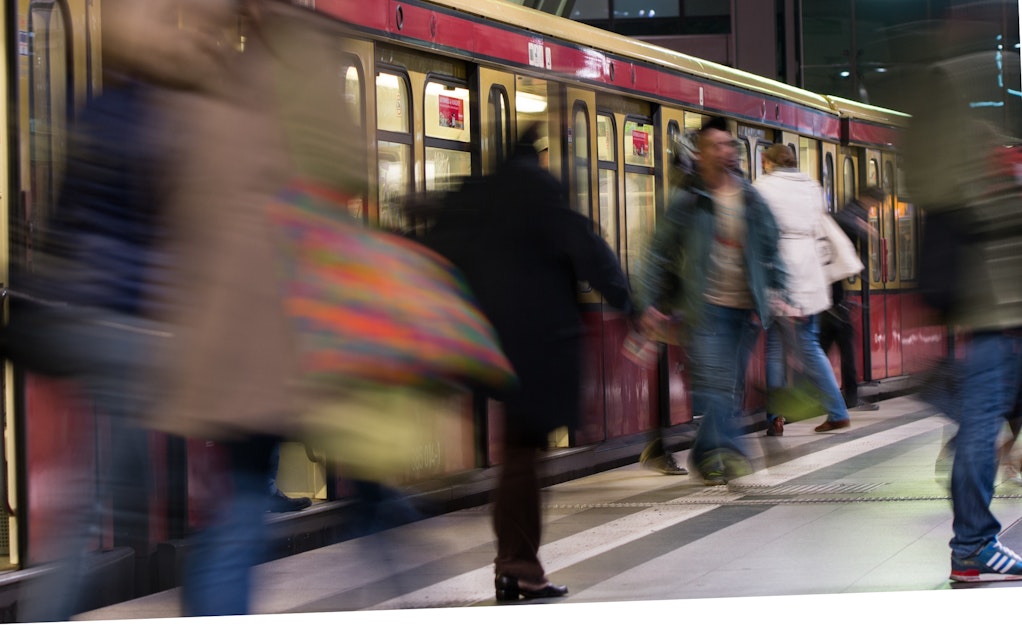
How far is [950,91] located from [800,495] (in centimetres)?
348

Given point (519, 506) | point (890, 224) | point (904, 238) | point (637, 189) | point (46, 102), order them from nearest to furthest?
point (519, 506) → point (46, 102) → point (637, 189) → point (890, 224) → point (904, 238)

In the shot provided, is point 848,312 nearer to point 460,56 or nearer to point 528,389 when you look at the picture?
point 460,56

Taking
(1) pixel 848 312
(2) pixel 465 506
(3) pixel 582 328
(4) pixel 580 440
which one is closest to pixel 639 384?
(4) pixel 580 440

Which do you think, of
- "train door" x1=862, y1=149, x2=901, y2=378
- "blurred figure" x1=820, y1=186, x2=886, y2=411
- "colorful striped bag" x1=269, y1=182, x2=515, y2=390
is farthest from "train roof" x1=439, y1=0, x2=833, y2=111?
"colorful striped bag" x1=269, y1=182, x2=515, y2=390

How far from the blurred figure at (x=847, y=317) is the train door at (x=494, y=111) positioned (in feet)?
15.1

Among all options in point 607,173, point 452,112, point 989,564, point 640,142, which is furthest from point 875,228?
point 989,564

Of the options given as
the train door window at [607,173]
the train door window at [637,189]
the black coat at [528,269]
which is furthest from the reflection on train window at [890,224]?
the black coat at [528,269]

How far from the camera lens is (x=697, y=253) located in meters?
8.50

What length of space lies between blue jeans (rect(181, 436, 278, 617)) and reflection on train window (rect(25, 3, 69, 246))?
261cm

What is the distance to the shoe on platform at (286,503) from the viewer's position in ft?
24.3

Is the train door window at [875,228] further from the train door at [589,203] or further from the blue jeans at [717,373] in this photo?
the blue jeans at [717,373]

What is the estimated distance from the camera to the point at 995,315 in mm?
5422

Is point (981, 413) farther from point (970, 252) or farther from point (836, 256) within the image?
point (836, 256)

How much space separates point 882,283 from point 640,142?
20.7ft
